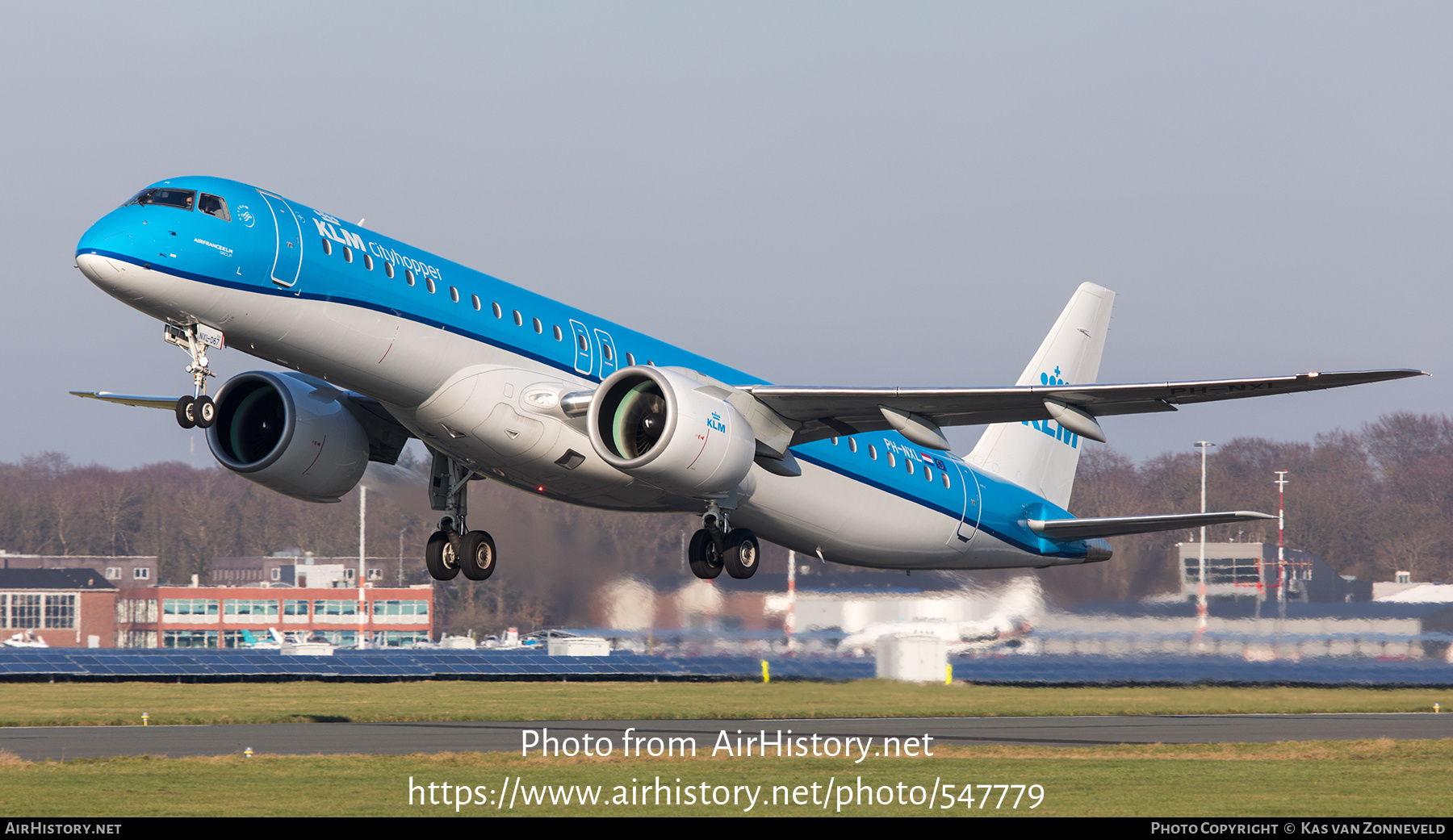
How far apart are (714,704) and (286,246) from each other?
27181 millimetres

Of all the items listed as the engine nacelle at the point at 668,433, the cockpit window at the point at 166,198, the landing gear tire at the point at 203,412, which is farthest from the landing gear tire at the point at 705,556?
the cockpit window at the point at 166,198

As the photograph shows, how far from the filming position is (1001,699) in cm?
4522

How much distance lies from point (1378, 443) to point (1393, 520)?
1874cm

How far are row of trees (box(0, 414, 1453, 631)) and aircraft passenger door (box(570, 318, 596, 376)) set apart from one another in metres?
7.79

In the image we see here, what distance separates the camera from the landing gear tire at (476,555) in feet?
93.7

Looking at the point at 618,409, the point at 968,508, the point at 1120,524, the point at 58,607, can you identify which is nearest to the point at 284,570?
the point at 58,607

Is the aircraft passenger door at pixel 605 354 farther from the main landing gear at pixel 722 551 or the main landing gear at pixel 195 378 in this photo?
the main landing gear at pixel 195 378

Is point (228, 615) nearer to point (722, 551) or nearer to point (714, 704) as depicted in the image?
point (714, 704)

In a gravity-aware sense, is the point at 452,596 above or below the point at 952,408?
below

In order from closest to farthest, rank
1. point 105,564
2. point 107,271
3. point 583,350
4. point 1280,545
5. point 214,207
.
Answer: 1. point 107,271
2. point 214,207
3. point 583,350
4. point 1280,545
5. point 105,564

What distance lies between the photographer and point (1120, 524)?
34031 mm

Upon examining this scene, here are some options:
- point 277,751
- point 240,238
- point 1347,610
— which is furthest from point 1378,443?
point 240,238

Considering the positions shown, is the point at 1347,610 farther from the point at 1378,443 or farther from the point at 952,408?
the point at 1378,443

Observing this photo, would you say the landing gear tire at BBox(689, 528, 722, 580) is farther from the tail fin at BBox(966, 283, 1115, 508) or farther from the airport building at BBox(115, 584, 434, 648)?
the airport building at BBox(115, 584, 434, 648)
